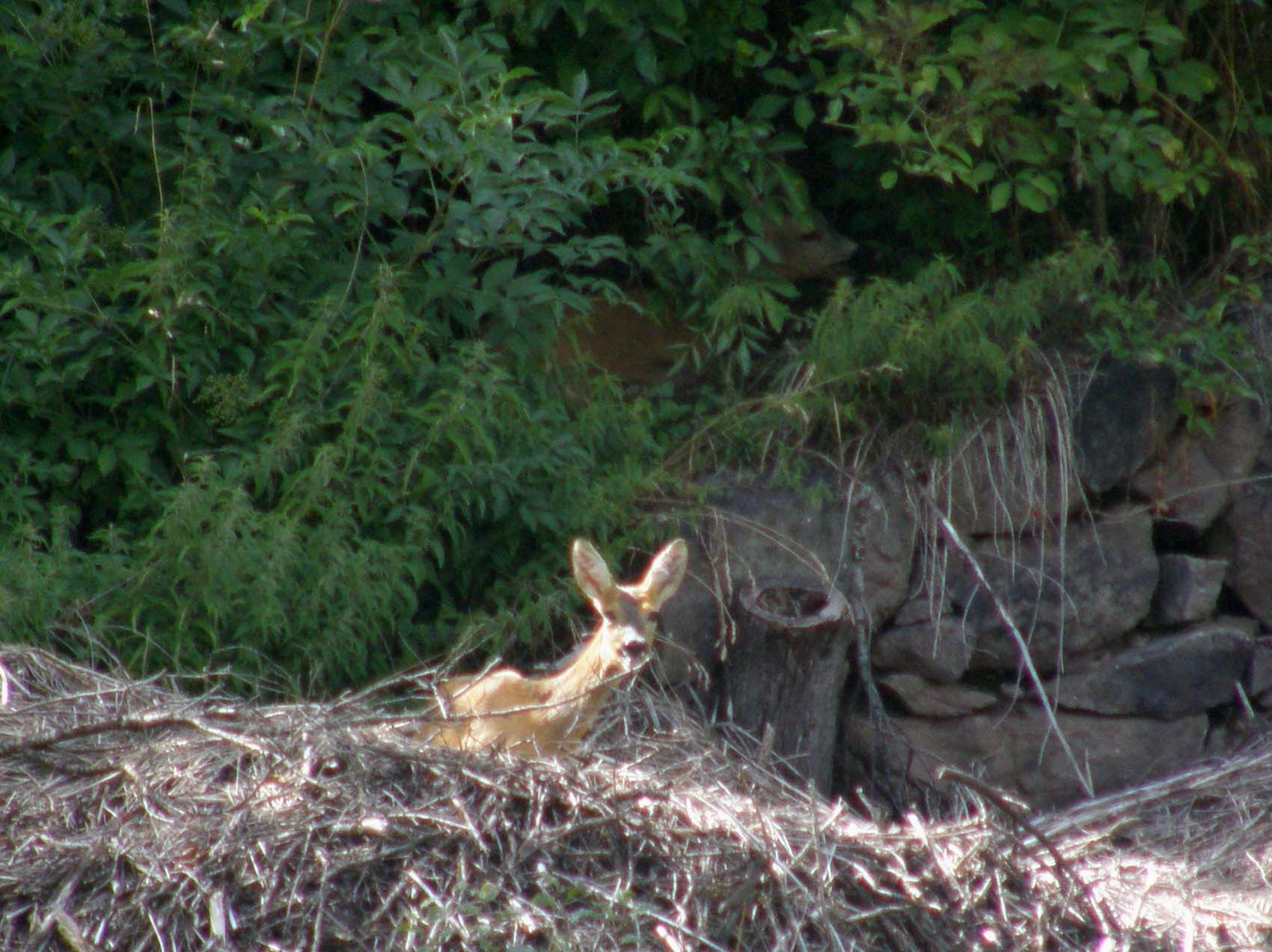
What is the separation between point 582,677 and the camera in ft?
17.3

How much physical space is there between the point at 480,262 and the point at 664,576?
78.6 inches

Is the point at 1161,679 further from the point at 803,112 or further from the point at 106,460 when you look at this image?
the point at 106,460

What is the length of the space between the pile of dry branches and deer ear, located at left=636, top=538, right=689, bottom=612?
37.1 inches

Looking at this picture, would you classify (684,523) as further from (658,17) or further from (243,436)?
(658,17)

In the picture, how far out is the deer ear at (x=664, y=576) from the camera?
5344 millimetres

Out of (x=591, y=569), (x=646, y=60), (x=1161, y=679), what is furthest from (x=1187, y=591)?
(x=646, y=60)

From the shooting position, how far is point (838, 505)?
21.8 feet

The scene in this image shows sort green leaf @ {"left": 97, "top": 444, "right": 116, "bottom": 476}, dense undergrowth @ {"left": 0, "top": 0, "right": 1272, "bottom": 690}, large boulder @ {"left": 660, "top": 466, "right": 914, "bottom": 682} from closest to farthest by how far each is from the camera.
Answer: dense undergrowth @ {"left": 0, "top": 0, "right": 1272, "bottom": 690}, green leaf @ {"left": 97, "top": 444, "right": 116, "bottom": 476}, large boulder @ {"left": 660, "top": 466, "right": 914, "bottom": 682}

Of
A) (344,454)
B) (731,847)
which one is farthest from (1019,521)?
(731,847)

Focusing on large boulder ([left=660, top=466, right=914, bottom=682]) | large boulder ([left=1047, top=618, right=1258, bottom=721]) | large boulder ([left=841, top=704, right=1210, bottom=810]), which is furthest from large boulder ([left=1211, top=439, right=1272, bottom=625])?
large boulder ([left=660, top=466, right=914, bottom=682])

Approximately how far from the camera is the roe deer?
201 inches

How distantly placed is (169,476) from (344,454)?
2.42ft

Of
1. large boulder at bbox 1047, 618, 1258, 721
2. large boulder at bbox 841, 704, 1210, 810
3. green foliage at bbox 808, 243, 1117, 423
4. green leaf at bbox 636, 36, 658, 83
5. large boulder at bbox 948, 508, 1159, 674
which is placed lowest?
large boulder at bbox 841, 704, 1210, 810

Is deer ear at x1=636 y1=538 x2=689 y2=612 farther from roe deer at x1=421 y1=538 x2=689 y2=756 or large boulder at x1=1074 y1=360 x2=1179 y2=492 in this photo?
large boulder at x1=1074 y1=360 x2=1179 y2=492
